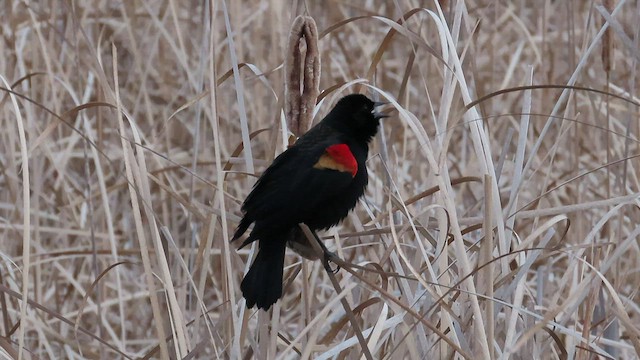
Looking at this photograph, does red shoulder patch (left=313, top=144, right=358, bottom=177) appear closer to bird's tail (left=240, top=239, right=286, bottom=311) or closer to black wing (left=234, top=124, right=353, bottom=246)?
black wing (left=234, top=124, right=353, bottom=246)

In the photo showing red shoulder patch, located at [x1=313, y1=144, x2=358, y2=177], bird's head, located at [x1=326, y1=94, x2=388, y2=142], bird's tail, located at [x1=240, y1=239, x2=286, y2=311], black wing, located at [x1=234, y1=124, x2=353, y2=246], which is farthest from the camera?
bird's head, located at [x1=326, y1=94, x2=388, y2=142]

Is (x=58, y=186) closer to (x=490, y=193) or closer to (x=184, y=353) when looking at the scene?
(x=184, y=353)

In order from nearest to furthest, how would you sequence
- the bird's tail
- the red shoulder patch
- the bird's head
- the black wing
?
the bird's tail < the black wing < the red shoulder patch < the bird's head

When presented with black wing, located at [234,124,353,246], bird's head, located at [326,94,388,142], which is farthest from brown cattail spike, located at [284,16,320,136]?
bird's head, located at [326,94,388,142]

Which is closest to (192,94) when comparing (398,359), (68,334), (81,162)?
(81,162)

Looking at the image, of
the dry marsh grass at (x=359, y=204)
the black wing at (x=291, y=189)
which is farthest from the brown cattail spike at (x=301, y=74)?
the black wing at (x=291, y=189)

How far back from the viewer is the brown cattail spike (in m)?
1.75

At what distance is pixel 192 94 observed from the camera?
12.2 ft

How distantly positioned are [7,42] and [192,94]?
2.34 ft

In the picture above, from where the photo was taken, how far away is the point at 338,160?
2.08 meters

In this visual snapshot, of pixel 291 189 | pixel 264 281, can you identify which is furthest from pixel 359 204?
pixel 264 281

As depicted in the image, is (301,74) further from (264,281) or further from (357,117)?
(357,117)

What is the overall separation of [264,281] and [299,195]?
0.29 meters

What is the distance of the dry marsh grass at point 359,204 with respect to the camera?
5.68ft
